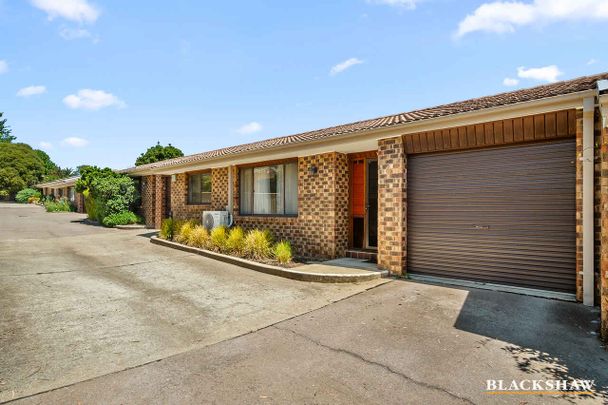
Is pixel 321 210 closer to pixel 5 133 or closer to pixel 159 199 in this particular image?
Result: pixel 159 199

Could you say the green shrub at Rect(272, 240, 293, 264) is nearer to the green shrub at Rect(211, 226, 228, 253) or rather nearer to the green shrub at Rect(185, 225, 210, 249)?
the green shrub at Rect(211, 226, 228, 253)

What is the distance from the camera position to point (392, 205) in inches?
290

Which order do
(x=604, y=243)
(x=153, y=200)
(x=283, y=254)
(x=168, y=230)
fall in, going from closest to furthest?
(x=604, y=243), (x=283, y=254), (x=168, y=230), (x=153, y=200)

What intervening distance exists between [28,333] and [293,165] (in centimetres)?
729

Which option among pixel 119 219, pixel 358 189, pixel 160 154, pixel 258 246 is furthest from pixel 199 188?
pixel 160 154

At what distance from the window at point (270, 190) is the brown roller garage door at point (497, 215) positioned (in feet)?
12.7

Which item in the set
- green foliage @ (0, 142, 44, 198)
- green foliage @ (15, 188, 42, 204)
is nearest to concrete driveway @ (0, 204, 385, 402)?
green foliage @ (15, 188, 42, 204)

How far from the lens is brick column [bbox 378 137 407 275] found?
7254 millimetres

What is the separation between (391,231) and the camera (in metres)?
7.39

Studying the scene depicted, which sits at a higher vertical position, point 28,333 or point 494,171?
point 494,171

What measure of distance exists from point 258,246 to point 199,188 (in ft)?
20.4

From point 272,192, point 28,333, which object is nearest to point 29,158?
point 272,192

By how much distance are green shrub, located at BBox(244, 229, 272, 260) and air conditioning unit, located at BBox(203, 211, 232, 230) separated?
8.40 ft

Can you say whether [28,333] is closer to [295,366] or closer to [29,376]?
[29,376]
